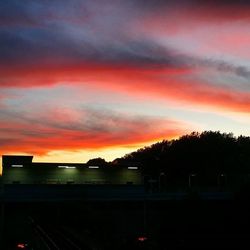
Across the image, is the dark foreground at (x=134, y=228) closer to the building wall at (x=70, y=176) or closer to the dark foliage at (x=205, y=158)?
the building wall at (x=70, y=176)

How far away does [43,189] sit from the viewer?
94.2 metres

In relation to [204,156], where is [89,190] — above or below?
below

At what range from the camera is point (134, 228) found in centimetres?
9156

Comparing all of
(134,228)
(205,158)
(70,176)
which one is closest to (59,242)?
(134,228)

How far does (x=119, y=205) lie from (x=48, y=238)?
105 ft

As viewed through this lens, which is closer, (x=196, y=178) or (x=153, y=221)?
(x=153, y=221)

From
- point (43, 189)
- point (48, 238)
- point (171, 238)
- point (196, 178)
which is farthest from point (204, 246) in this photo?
point (196, 178)

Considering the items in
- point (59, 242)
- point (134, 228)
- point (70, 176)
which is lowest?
point (134, 228)

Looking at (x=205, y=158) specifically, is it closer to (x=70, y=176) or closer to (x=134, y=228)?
(x=70, y=176)

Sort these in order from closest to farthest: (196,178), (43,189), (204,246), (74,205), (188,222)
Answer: (204,246)
(188,222)
(74,205)
(43,189)
(196,178)

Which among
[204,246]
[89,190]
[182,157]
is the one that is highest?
[182,157]

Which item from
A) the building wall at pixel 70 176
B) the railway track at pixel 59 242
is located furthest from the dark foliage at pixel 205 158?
the railway track at pixel 59 242

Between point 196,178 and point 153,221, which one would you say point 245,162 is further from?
point 153,221

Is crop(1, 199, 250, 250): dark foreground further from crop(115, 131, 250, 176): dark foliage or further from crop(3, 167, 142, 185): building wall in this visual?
crop(115, 131, 250, 176): dark foliage
